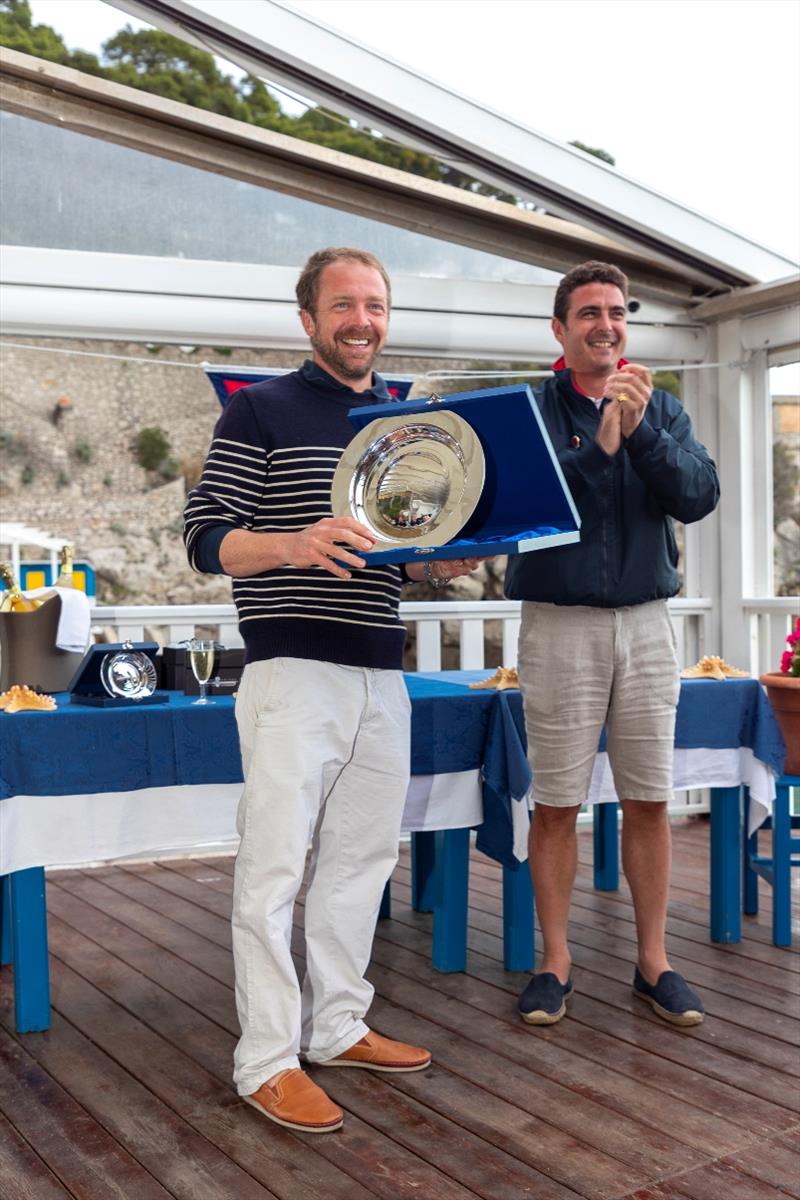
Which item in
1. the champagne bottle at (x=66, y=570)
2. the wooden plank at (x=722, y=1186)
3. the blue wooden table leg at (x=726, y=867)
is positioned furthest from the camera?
the blue wooden table leg at (x=726, y=867)

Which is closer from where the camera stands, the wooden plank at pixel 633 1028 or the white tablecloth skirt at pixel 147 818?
the wooden plank at pixel 633 1028

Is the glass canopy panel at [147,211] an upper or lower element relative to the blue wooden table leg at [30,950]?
upper

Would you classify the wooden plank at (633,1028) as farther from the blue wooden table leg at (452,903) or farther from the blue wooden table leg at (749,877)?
the blue wooden table leg at (749,877)

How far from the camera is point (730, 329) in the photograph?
15.7 feet

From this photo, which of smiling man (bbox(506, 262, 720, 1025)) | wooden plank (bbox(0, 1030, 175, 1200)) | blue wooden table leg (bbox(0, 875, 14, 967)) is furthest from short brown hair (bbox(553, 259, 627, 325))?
blue wooden table leg (bbox(0, 875, 14, 967))

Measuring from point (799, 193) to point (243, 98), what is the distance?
13930 millimetres

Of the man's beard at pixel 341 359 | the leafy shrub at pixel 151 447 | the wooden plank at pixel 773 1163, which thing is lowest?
the wooden plank at pixel 773 1163

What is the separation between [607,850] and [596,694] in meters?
1.34

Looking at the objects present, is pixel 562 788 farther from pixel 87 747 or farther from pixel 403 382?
pixel 403 382

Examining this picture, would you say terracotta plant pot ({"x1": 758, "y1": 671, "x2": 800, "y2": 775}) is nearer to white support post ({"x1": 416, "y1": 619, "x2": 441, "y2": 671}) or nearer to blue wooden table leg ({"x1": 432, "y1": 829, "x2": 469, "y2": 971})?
blue wooden table leg ({"x1": 432, "y1": 829, "x2": 469, "y2": 971})

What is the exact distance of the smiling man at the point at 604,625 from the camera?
2.58 meters

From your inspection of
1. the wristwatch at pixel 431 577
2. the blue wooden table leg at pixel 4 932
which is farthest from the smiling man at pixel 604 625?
the blue wooden table leg at pixel 4 932

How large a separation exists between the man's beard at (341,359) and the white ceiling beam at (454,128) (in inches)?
67.4

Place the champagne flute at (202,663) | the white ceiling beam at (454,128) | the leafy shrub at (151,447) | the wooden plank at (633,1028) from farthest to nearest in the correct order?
the leafy shrub at (151,447)
the white ceiling beam at (454,128)
the champagne flute at (202,663)
the wooden plank at (633,1028)
